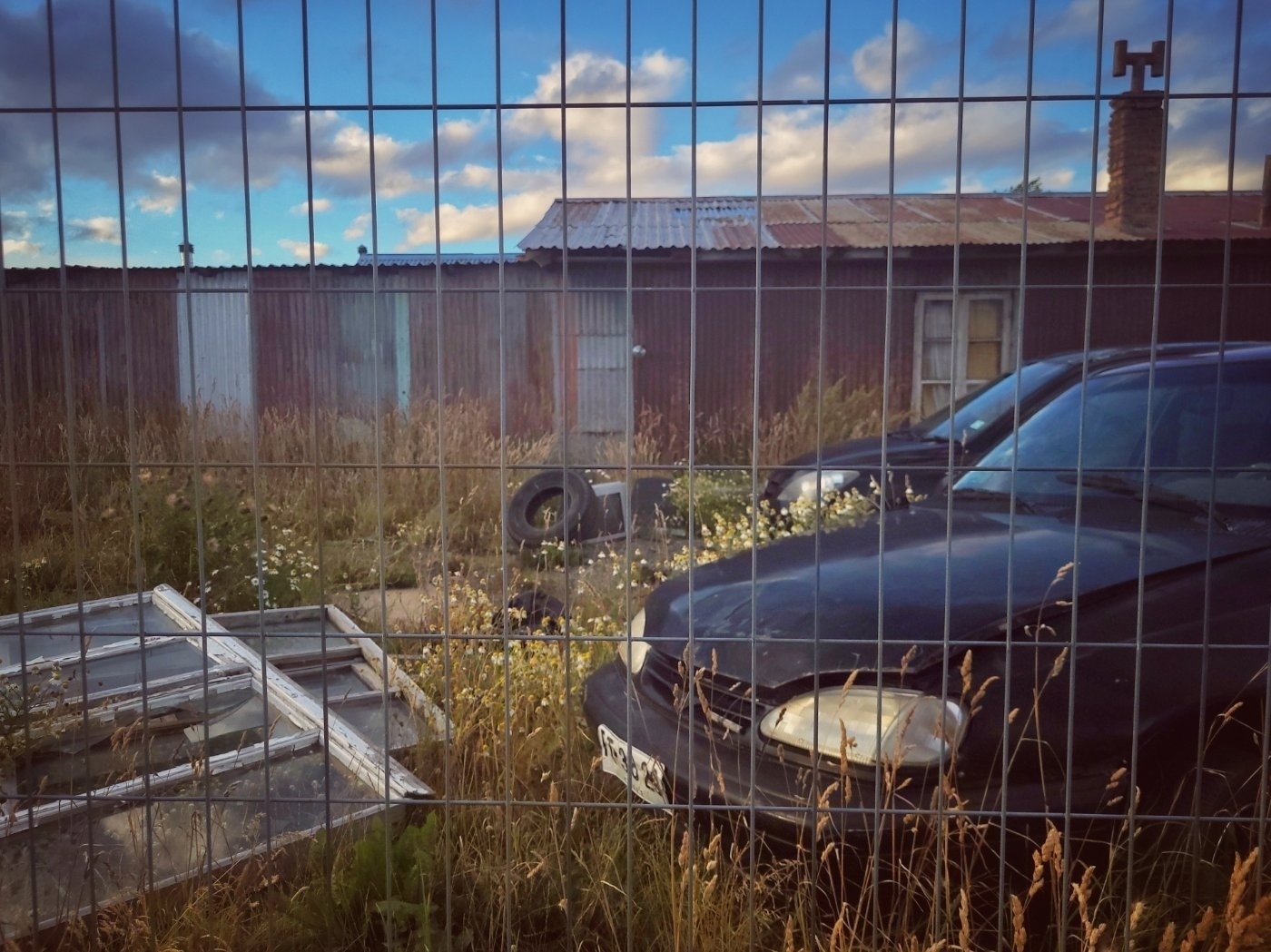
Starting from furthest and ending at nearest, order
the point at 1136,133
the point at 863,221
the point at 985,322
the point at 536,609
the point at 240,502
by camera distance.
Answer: the point at 240,502
the point at 536,609
the point at 985,322
the point at 863,221
the point at 1136,133

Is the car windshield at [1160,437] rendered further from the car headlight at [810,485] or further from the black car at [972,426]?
the car headlight at [810,485]

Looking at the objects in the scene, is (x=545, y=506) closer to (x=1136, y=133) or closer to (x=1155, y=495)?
(x=1155, y=495)

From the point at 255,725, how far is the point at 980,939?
87.8 inches

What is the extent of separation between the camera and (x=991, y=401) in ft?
11.5

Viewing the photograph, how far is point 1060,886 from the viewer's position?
2271mm

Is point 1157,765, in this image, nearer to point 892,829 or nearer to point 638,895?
point 892,829

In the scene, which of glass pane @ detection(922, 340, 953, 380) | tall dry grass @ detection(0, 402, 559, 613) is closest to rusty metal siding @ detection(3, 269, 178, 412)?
tall dry grass @ detection(0, 402, 559, 613)

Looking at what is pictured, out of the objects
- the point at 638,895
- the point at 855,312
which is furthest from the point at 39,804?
the point at 855,312

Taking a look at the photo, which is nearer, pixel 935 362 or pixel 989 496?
pixel 989 496

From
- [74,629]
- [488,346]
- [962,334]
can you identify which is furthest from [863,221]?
[74,629]

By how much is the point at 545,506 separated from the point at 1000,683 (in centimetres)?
289

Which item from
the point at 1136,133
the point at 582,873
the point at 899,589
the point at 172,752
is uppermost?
the point at 1136,133

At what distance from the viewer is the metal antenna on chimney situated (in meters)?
2.31

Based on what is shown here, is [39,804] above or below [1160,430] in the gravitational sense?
below
